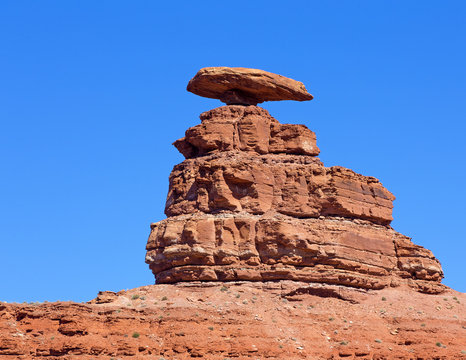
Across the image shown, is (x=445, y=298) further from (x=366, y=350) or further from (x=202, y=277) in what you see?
(x=202, y=277)

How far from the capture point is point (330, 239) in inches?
2344

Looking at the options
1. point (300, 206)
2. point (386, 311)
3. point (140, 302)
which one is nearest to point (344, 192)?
point (300, 206)

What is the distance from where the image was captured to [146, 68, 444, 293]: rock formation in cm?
5825

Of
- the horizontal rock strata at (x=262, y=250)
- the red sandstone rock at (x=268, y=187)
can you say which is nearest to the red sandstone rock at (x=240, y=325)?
the horizontal rock strata at (x=262, y=250)

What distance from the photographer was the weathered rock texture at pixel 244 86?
63344 millimetres

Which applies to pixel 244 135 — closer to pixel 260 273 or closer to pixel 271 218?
pixel 271 218

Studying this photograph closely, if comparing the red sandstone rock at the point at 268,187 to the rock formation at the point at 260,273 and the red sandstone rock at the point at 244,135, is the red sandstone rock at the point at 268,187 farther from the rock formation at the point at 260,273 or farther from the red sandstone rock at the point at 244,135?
the red sandstone rock at the point at 244,135

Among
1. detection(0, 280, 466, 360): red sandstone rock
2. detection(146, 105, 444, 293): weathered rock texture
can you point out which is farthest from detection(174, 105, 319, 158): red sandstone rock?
detection(0, 280, 466, 360): red sandstone rock

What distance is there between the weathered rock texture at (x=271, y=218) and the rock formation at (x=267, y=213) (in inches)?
2.1

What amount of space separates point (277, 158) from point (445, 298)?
38.3 feet

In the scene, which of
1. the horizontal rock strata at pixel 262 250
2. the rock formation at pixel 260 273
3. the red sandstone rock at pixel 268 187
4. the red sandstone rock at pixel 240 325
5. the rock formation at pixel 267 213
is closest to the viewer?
the red sandstone rock at pixel 240 325

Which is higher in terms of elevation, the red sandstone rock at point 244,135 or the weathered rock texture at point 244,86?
the weathered rock texture at point 244,86

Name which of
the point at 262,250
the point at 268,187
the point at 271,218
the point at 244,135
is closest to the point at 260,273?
the point at 262,250

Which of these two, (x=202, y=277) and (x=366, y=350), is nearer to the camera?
(x=366, y=350)
